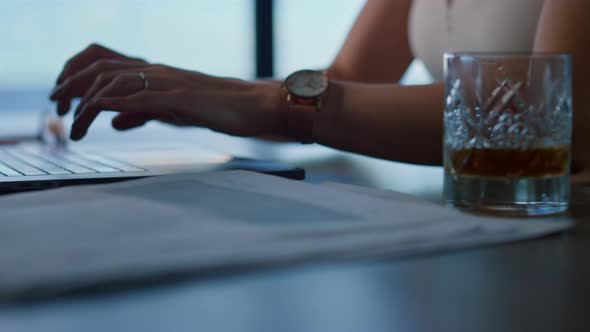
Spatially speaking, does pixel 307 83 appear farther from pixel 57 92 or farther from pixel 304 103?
pixel 57 92

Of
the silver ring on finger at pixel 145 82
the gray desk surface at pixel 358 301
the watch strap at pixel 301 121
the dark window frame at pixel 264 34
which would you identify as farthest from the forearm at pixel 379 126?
the dark window frame at pixel 264 34

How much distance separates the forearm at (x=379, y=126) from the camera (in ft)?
2.62

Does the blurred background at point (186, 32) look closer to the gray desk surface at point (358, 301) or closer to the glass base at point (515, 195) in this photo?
the glass base at point (515, 195)

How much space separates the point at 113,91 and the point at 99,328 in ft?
1.77

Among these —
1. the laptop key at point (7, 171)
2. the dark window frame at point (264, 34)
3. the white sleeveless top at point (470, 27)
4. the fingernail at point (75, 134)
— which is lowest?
the laptop key at point (7, 171)

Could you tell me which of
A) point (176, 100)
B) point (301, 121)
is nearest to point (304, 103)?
point (301, 121)

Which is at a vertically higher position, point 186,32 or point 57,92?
point 186,32

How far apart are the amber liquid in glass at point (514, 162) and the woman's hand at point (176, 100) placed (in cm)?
35

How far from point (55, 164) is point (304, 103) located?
276 mm

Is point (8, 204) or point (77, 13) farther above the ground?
point (77, 13)

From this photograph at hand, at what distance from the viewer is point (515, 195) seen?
0.47 m

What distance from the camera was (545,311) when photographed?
28 cm

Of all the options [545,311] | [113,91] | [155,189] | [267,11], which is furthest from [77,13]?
[545,311]

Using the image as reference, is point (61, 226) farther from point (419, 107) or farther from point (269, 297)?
point (419, 107)
